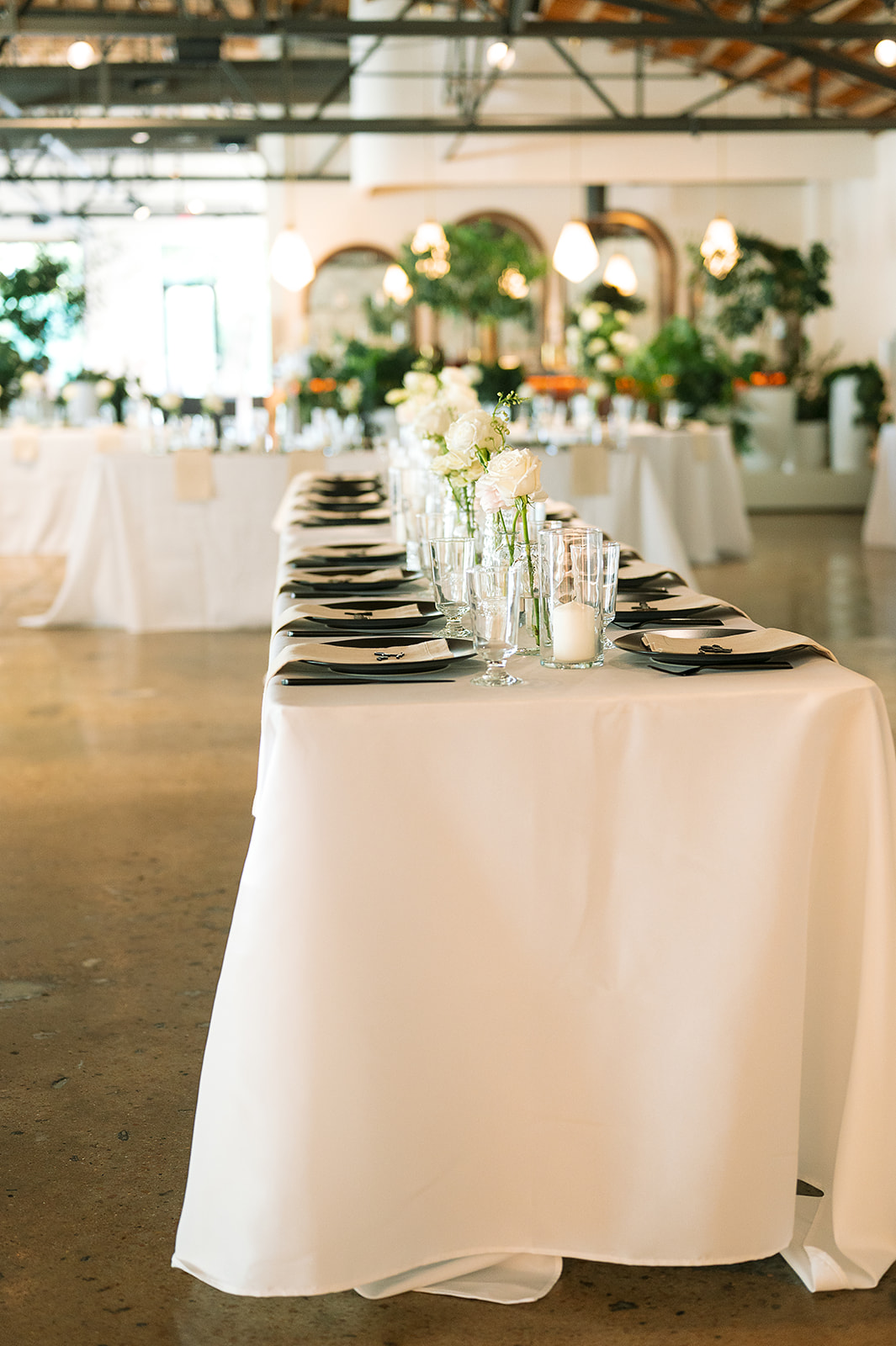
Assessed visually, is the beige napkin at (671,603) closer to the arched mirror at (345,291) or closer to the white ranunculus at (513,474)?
the white ranunculus at (513,474)

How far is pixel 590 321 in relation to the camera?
8.81m

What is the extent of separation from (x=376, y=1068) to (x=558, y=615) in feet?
2.10

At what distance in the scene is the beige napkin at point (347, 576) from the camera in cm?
261

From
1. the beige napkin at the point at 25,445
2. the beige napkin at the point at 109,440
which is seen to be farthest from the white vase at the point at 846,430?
the beige napkin at the point at 25,445

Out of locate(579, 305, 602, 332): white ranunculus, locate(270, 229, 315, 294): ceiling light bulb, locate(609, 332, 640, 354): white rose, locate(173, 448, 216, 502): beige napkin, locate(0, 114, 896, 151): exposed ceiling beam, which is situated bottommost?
locate(173, 448, 216, 502): beige napkin

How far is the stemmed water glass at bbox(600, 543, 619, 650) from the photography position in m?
1.91

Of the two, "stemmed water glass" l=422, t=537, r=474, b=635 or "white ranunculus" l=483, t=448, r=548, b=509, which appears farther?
A: "stemmed water glass" l=422, t=537, r=474, b=635

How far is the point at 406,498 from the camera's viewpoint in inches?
124

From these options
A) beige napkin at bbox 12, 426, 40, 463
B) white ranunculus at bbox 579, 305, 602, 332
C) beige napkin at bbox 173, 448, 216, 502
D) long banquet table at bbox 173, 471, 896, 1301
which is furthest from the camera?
beige napkin at bbox 12, 426, 40, 463

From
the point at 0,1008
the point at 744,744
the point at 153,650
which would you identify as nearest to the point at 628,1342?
the point at 744,744

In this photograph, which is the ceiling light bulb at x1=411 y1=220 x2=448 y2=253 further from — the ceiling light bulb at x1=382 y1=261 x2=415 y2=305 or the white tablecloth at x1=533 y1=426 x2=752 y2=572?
the white tablecloth at x1=533 y1=426 x2=752 y2=572

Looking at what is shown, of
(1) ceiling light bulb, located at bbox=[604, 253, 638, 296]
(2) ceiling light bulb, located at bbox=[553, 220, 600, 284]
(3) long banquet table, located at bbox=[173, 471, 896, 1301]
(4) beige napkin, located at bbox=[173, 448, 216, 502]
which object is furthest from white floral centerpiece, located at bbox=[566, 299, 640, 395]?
(3) long banquet table, located at bbox=[173, 471, 896, 1301]

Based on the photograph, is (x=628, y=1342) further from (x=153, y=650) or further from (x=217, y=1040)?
(x=153, y=650)

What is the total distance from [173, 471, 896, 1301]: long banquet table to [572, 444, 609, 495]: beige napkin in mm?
5263
